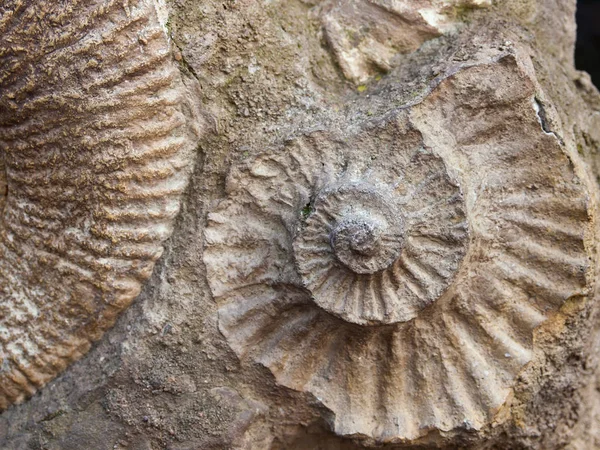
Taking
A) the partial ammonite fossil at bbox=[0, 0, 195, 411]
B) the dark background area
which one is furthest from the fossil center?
the dark background area

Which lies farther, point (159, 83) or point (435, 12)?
point (435, 12)

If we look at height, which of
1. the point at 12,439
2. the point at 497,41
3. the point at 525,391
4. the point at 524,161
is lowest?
the point at 12,439

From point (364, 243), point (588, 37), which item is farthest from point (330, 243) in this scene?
point (588, 37)

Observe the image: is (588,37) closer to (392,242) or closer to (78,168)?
(392,242)

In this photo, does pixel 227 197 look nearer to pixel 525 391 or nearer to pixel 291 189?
pixel 291 189

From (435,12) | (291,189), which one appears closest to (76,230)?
(291,189)

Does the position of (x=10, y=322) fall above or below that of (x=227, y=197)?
below

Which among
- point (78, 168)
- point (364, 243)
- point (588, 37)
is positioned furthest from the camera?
point (588, 37)

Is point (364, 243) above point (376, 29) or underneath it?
underneath
